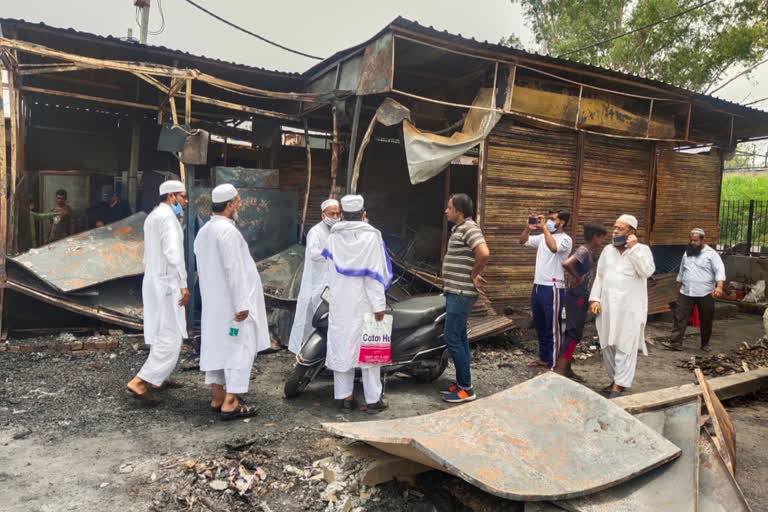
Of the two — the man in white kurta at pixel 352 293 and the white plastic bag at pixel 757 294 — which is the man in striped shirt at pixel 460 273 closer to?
the man in white kurta at pixel 352 293

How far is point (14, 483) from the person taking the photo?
10.3ft

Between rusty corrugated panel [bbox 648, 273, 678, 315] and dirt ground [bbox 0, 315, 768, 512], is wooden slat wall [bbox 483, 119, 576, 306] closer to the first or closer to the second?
dirt ground [bbox 0, 315, 768, 512]

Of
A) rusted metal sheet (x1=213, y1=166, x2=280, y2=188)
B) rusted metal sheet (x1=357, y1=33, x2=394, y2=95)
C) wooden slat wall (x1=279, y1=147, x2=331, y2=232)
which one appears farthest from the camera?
wooden slat wall (x1=279, y1=147, x2=331, y2=232)

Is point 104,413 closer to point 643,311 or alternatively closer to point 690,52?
point 643,311

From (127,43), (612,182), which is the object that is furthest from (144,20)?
(612,182)

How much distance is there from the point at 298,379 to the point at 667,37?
1806 cm

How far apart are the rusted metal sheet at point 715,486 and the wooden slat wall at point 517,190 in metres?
4.90

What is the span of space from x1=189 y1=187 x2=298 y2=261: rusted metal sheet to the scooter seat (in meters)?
2.88

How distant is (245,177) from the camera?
7156 millimetres

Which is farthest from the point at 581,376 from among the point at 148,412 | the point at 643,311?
the point at 148,412

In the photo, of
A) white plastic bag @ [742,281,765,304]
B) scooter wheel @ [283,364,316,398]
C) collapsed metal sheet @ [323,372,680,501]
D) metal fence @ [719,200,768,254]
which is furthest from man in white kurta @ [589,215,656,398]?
metal fence @ [719,200,768,254]

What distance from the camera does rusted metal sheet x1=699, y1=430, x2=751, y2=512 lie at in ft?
8.69

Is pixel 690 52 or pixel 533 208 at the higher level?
pixel 690 52

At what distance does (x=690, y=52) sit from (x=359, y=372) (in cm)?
1754
